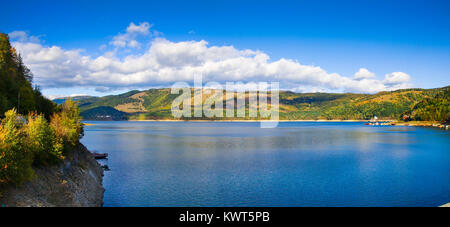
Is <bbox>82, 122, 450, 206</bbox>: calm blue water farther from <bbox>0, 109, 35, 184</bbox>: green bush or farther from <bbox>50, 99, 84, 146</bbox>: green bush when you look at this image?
<bbox>0, 109, 35, 184</bbox>: green bush

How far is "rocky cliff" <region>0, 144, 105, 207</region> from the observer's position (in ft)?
64.2

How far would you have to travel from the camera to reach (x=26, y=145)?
76.3 feet

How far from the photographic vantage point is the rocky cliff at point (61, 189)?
1958 cm

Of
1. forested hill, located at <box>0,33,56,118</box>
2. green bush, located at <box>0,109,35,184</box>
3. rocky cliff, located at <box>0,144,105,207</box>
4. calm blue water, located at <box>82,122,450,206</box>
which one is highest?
forested hill, located at <box>0,33,56,118</box>

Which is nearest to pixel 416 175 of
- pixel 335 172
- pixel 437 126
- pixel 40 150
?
pixel 335 172

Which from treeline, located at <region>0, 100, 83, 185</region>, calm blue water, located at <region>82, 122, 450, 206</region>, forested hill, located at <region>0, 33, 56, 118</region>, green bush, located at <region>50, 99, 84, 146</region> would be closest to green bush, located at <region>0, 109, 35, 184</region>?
treeline, located at <region>0, 100, 83, 185</region>

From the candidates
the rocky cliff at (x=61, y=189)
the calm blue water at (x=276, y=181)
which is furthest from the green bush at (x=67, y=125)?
the calm blue water at (x=276, y=181)

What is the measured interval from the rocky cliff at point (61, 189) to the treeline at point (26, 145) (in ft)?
2.70

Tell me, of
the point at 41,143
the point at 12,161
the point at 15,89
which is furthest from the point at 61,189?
the point at 15,89

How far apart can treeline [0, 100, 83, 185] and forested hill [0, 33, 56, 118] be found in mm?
6718

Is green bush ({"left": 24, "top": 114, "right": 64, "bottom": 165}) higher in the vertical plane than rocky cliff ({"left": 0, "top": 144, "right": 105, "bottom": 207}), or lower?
higher

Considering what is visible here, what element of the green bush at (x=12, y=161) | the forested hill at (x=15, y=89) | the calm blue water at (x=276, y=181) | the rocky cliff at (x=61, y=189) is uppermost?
the forested hill at (x=15, y=89)

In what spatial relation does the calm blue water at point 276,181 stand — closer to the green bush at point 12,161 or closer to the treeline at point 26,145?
the treeline at point 26,145

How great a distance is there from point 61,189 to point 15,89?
80.5ft
